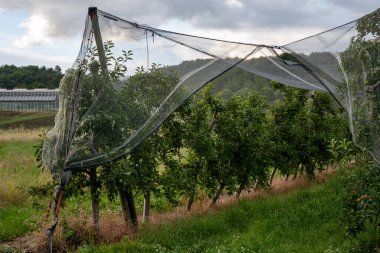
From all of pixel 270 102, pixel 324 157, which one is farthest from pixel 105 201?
pixel 324 157

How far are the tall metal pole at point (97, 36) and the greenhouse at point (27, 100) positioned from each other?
46.6 m

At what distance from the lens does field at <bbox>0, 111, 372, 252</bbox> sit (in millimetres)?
6363

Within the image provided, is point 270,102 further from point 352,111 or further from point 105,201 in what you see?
point 352,111

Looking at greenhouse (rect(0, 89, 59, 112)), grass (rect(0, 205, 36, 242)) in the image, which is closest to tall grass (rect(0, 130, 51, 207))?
grass (rect(0, 205, 36, 242))

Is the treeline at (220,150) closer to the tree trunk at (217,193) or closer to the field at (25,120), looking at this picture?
the tree trunk at (217,193)

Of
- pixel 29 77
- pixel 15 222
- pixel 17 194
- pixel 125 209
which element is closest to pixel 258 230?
pixel 125 209

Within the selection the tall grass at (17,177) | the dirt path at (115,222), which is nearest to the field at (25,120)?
the tall grass at (17,177)

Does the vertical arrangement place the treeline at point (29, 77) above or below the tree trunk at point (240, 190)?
above

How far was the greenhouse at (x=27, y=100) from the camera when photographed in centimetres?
5259

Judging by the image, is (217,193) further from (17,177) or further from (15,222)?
(17,177)

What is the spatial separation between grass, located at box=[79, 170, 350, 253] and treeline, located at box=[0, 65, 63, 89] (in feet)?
190

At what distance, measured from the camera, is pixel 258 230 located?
693 cm

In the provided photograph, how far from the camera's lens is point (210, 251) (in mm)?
6152

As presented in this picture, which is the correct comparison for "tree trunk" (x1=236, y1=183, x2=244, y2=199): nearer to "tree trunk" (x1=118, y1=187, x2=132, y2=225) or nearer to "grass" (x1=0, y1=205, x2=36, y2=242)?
"tree trunk" (x1=118, y1=187, x2=132, y2=225)
